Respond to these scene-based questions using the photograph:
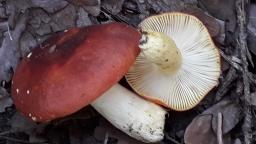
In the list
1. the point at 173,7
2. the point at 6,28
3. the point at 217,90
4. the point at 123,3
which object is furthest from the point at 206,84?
the point at 6,28

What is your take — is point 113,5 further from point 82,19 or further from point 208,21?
point 208,21

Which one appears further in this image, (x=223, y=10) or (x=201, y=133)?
(x=223, y=10)

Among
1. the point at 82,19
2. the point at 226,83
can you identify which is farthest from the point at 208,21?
the point at 82,19

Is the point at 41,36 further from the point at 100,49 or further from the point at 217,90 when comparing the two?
the point at 217,90

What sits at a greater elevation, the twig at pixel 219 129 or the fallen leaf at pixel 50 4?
the fallen leaf at pixel 50 4

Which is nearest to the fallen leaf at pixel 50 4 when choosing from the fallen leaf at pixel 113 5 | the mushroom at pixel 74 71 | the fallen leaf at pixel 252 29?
the fallen leaf at pixel 113 5

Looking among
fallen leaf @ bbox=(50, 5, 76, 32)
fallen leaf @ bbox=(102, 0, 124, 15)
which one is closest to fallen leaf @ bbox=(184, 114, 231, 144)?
fallen leaf @ bbox=(102, 0, 124, 15)

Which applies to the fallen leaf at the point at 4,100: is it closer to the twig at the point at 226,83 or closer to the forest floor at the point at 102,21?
the forest floor at the point at 102,21
